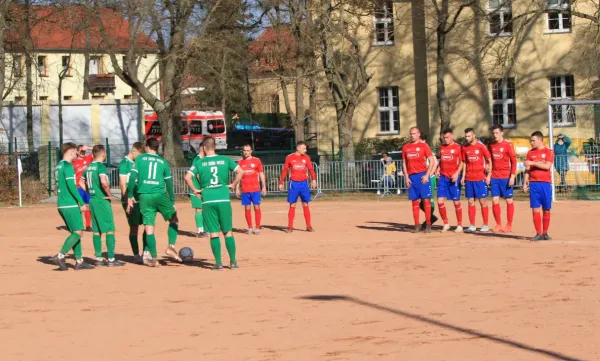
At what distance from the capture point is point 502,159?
63.3 ft

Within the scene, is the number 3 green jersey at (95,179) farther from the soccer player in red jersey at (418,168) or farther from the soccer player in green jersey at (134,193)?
the soccer player in red jersey at (418,168)

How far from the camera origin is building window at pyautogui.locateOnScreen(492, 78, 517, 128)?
4322cm

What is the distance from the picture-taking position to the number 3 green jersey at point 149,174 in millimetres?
14906

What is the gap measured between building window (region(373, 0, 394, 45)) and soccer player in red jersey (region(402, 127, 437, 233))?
17872 mm

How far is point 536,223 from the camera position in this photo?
57.5 feet

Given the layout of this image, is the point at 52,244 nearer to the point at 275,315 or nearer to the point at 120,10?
the point at 275,315

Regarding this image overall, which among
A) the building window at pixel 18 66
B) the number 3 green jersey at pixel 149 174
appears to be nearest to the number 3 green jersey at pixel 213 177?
the number 3 green jersey at pixel 149 174

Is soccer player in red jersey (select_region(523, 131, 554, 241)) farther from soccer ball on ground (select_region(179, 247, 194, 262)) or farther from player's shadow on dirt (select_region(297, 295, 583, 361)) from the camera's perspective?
player's shadow on dirt (select_region(297, 295, 583, 361))

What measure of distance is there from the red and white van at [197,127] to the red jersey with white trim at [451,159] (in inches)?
1455

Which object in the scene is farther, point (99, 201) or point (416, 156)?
point (416, 156)

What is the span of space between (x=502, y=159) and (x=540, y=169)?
2.38 meters

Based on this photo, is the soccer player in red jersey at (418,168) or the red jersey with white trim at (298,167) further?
the red jersey with white trim at (298,167)

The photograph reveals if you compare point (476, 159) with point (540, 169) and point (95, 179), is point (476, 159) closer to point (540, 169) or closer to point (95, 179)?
point (540, 169)

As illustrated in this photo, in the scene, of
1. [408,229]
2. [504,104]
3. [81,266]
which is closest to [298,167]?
[408,229]
